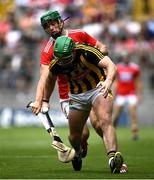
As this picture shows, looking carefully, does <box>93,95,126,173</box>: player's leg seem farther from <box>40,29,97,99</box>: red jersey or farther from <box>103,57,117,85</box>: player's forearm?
<box>40,29,97,99</box>: red jersey

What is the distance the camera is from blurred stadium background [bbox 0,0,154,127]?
28391mm

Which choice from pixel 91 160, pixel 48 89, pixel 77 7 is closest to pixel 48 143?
pixel 91 160

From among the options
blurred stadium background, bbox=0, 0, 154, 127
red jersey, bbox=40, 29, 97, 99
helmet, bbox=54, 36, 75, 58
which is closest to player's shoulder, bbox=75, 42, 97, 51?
helmet, bbox=54, 36, 75, 58

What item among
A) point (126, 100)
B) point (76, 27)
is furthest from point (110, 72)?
point (76, 27)

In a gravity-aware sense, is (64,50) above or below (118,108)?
above

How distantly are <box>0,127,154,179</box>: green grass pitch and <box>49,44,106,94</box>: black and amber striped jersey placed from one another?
1.35 m

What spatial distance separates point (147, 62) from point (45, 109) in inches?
654

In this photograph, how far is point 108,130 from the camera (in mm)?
11609

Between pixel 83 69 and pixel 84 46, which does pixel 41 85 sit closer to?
pixel 83 69

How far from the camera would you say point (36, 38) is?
29.0 meters

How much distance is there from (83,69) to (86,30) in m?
17.2

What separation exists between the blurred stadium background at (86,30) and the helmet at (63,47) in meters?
16.2

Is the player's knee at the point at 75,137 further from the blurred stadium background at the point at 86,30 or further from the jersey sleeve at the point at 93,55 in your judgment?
the blurred stadium background at the point at 86,30

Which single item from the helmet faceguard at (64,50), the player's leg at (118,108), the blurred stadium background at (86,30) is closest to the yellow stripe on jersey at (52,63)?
the helmet faceguard at (64,50)
